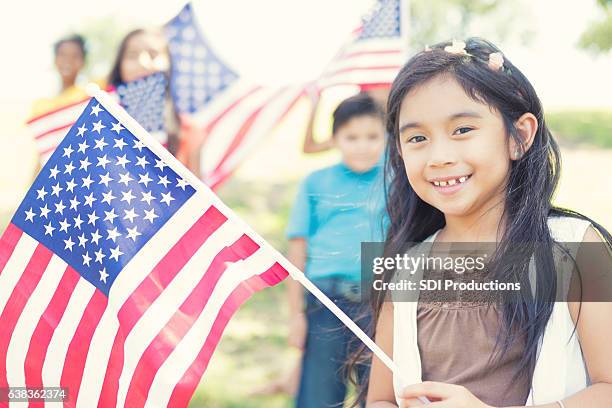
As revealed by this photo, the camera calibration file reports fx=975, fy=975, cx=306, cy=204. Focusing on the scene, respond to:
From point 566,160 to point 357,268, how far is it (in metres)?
8.66

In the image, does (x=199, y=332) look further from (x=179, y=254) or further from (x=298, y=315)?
(x=298, y=315)

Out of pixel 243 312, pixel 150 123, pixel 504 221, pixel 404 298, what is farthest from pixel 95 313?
pixel 243 312

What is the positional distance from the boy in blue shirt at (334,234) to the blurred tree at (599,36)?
713 cm

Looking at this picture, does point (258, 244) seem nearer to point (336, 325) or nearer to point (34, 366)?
point (34, 366)

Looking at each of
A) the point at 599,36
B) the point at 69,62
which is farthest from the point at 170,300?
the point at 599,36

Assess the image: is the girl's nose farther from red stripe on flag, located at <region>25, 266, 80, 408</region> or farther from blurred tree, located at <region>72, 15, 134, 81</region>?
blurred tree, located at <region>72, 15, 134, 81</region>

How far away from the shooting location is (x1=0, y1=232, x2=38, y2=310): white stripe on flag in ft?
7.69

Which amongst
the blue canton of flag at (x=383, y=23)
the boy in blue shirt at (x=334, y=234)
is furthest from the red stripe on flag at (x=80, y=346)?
the blue canton of flag at (x=383, y=23)

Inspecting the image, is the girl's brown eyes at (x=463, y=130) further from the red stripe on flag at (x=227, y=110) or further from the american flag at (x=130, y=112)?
the red stripe on flag at (x=227, y=110)

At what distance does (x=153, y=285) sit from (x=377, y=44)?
2.85 meters

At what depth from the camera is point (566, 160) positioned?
11906 millimetres

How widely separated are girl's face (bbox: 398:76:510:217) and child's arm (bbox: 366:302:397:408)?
315 mm

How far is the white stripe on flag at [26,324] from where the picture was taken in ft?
7.66

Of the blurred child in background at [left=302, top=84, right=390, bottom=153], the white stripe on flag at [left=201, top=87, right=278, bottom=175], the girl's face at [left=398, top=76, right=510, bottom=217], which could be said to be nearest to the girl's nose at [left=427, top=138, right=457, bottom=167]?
the girl's face at [left=398, top=76, right=510, bottom=217]
